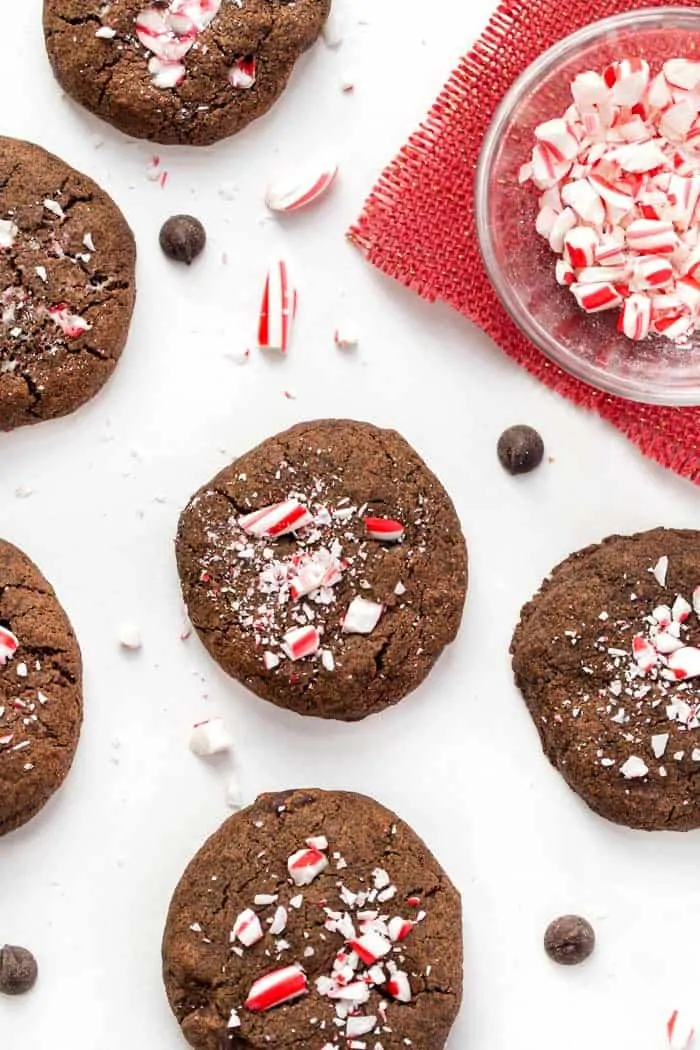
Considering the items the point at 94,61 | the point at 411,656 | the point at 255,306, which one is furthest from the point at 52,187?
the point at 411,656

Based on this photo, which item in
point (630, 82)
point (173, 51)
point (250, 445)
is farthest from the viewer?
point (250, 445)

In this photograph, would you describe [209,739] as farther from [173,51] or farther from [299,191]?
[173,51]

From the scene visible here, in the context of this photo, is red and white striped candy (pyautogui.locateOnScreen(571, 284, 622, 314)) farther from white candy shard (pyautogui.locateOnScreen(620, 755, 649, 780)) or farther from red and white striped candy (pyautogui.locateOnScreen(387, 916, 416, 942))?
red and white striped candy (pyautogui.locateOnScreen(387, 916, 416, 942))

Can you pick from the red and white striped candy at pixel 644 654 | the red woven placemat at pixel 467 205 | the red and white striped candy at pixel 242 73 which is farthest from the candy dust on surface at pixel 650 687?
the red and white striped candy at pixel 242 73

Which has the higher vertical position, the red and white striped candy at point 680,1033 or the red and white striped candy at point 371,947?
the red and white striped candy at point 371,947

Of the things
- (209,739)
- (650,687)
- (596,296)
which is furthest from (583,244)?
(209,739)

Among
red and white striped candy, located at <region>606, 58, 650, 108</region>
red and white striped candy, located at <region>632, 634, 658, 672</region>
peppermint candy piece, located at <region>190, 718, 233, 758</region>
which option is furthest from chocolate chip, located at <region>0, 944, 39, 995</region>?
red and white striped candy, located at <region>606, 58, 650, 108</region>

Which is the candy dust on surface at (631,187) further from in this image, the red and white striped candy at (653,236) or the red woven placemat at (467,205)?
the red woven placemat at (467,205)
